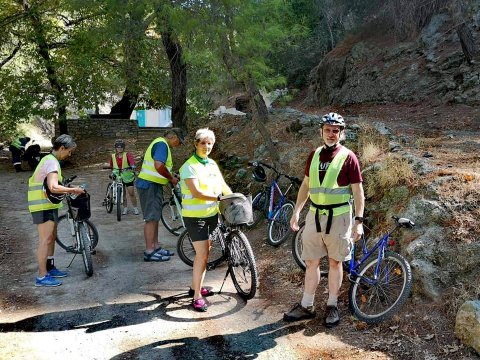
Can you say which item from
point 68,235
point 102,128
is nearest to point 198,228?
point 68,235

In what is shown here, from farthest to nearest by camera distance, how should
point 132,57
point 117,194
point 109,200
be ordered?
point 132,57, point 109,200, point 117,194

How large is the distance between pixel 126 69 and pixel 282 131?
9360 mm

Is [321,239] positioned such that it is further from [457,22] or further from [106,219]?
[457,22]

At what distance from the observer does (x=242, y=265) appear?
17.0 ft

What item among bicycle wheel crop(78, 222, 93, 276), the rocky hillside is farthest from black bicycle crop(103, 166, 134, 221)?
the rocky hillside

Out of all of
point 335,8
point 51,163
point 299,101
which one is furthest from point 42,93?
point 51,163

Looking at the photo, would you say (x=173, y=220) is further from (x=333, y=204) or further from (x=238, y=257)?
(x=333, y=204)

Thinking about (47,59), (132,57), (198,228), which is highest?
(47,59)

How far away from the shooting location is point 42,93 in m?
18.2

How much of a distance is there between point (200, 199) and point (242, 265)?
967mm

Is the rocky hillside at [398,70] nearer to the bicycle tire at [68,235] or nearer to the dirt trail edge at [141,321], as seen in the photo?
the dirt trail edge at [141,321]

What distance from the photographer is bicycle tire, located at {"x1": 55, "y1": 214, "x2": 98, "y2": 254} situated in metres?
6.68

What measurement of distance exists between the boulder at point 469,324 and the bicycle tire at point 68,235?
473cm

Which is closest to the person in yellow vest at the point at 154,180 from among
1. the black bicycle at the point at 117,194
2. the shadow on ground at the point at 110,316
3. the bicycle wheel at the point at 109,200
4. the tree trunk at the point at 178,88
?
the shadow on ground at the point at 110,316
